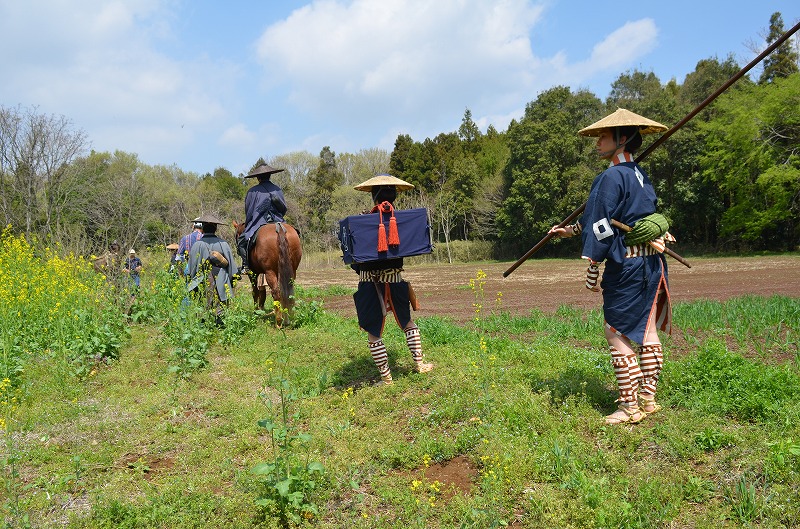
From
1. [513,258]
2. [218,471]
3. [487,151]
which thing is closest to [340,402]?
[218,471]

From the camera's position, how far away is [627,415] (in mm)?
3834

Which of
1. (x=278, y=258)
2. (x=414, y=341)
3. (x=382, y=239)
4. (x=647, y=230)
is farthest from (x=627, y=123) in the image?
(x=278, y=258)

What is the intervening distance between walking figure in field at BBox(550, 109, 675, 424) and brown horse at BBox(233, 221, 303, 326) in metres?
5.32

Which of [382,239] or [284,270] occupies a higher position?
[382,239]

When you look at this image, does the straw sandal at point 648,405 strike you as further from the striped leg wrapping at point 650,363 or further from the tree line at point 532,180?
the tree line at point 532,180

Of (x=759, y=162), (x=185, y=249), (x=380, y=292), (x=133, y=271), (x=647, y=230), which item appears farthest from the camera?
(x=759, y=162)

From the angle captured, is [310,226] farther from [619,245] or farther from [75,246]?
[619,245]

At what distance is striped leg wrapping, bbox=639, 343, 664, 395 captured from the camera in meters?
3.84

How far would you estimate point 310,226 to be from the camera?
41156mm

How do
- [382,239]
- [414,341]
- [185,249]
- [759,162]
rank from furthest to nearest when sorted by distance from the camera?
[759,162] < [185,249] < [414,341] < [382,239]

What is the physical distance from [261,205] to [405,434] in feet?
17.7

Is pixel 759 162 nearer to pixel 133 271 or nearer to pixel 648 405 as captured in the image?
pixel 648 405

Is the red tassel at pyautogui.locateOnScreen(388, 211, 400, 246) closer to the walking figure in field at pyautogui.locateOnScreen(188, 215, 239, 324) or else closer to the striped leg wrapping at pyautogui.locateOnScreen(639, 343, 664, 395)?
the striped leg wrapping at pyautogui.locateOnScreen(639, 343, 664, 395)

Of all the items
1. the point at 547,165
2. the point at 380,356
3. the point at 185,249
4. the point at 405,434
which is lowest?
the point at 405,434
